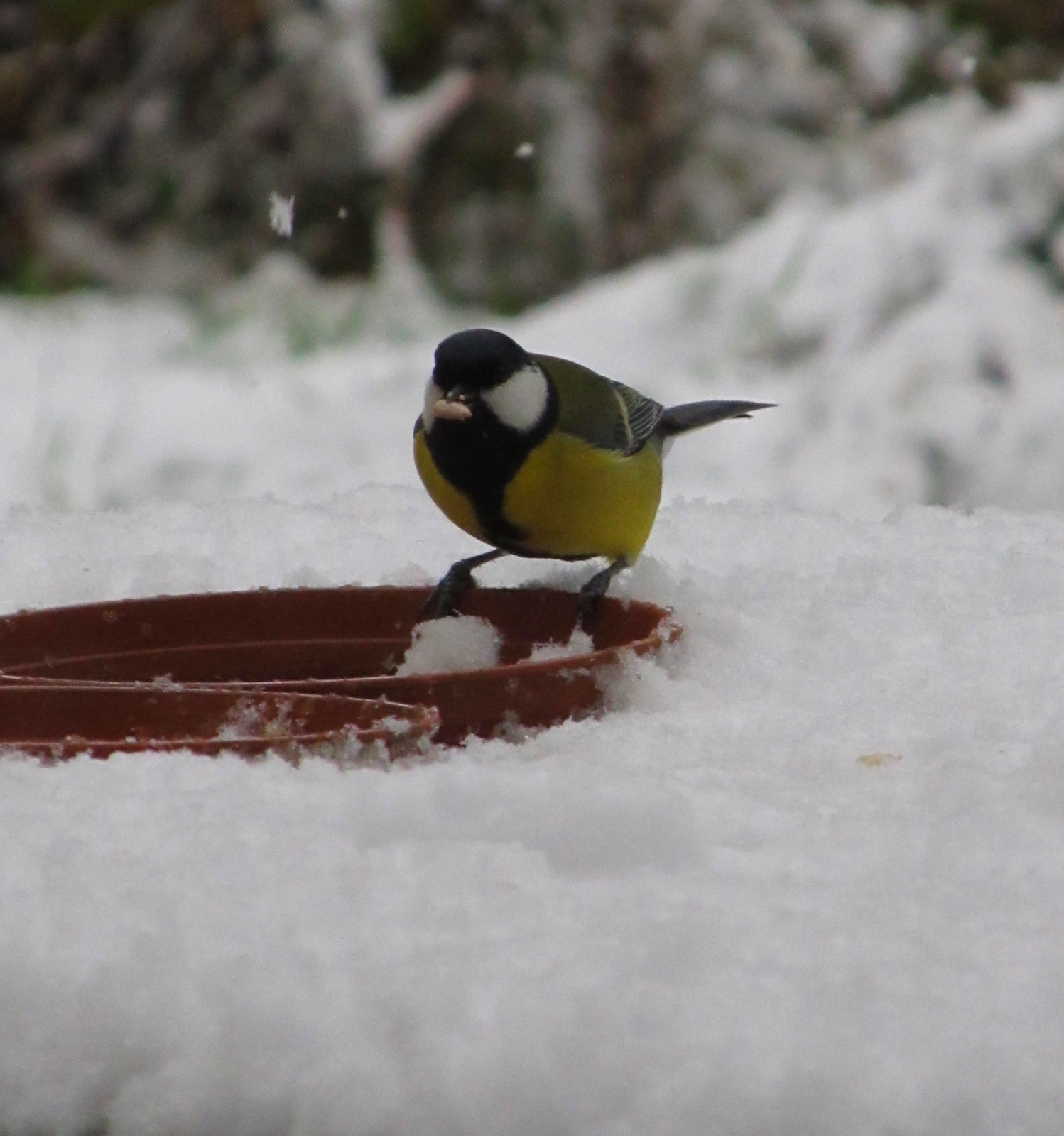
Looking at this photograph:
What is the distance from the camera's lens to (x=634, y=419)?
2.99 m

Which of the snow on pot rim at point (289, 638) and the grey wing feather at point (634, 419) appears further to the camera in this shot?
the grey wing feather at point (634, 419)

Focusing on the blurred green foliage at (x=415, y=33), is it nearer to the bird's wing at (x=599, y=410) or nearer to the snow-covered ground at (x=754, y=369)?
the snow-covered ground at (x=754, y=369)

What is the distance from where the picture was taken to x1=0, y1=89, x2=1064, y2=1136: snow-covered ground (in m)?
1.02

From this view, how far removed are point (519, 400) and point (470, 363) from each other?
0.11 metres

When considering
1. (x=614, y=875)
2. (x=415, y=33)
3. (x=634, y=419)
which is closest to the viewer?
(x=614, y=875)

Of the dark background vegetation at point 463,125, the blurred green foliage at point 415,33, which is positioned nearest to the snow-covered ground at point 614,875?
the dark background vegetation at point 463,125

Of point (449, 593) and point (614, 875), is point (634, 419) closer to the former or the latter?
point (449, 593)

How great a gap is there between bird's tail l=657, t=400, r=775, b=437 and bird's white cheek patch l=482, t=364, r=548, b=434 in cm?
56

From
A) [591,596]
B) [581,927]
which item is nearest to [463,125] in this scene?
[591,596]

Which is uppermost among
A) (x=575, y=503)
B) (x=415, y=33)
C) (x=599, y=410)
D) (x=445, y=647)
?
(x=415, y=33)

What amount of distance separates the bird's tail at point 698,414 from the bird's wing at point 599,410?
10 cm

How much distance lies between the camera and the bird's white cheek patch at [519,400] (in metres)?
2.57

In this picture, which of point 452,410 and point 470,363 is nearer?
point 452,410

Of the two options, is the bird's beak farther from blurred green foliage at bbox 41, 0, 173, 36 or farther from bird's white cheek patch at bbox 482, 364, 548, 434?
blurred green foliage at bbox 41, 0, 173, 36
